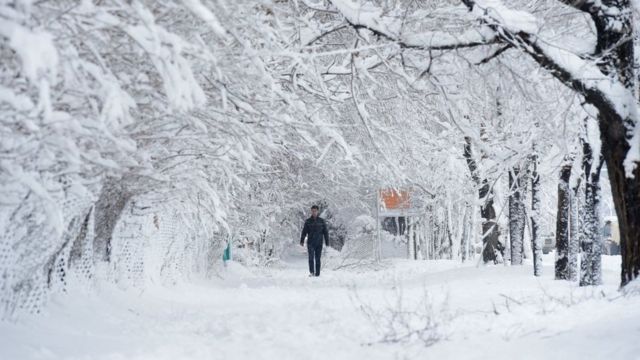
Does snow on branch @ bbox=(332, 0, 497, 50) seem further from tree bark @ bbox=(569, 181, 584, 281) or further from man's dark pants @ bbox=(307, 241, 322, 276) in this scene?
man's dark pants @ bbox=(307, 241, 322, 276)

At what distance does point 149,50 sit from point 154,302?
7.02 meters

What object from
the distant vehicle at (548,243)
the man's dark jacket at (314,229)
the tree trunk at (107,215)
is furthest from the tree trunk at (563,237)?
the distant vehicle at (548,243)

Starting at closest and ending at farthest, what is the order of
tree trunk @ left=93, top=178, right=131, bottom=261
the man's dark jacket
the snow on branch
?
the snow on branch, tree trunk @ left=93, top=178, right=131, bottom=261, the man's dark jacket

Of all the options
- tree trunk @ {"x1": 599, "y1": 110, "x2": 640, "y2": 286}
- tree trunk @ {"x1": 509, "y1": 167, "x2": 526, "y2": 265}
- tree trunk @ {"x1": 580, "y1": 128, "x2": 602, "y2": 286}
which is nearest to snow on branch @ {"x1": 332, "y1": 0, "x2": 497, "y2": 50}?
tree trunk @ {"x1": 599, "y1": 110, "x2": 640, "y2": 286}

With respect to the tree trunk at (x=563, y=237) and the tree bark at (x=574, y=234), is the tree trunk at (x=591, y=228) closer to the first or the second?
the tree bark at (x=574, y=234)

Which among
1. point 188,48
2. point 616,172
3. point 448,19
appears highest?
point 448,19

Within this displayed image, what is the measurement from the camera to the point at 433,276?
665 inches

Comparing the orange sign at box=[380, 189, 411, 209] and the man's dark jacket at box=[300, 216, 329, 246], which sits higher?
the orange sign at box=[380, 189, 411, 209]

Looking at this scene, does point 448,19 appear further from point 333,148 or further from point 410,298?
point 333,148

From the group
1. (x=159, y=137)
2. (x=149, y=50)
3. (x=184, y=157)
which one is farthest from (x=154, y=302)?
(x=149, y=50)

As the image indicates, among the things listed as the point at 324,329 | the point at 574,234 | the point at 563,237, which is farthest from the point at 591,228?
the point at 324,329

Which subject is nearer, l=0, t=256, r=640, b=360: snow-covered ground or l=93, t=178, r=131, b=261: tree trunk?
l=0, t=256, r=640, b=360: snow-covered ground

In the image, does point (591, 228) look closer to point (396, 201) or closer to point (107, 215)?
point (107, 215)

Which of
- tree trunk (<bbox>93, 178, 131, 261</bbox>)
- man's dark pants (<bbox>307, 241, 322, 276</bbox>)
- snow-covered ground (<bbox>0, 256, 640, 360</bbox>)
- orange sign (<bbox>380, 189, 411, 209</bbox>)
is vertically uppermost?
orange sign (<bbox>380, 189, 411, 209</bbox>)
